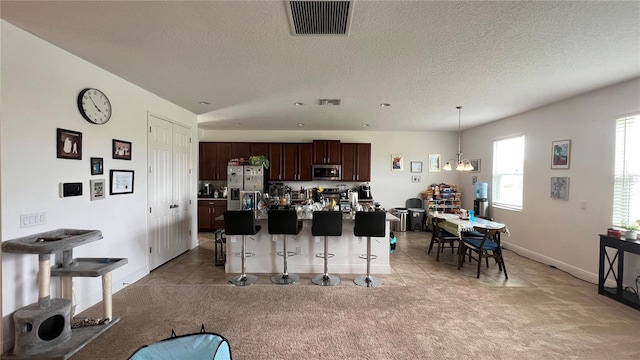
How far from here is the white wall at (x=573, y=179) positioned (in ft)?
11.4

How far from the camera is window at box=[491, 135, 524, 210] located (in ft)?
16.7

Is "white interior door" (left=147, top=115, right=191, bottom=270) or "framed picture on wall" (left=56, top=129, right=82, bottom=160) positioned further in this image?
"white interior door" (left=147, top=115, right=191, bottom=270)

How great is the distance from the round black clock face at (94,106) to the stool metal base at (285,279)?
2.94m

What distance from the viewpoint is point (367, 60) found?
2.73m

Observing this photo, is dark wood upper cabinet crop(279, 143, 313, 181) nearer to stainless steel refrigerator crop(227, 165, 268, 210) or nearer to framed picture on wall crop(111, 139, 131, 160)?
stainless steel refrigerator crop(227, 165, 268, 210)

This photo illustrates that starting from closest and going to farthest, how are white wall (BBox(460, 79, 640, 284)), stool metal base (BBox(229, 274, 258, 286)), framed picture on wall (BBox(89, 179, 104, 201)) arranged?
framed picture on wall (BBox(89, 179, 104, 201)) → white wall (BBox(460, 79, 640, 284)) → stool metal base (BBox(229, 274, 258, 286))

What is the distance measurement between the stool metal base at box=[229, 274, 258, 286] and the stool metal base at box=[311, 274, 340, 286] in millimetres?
851

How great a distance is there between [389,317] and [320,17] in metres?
2.95

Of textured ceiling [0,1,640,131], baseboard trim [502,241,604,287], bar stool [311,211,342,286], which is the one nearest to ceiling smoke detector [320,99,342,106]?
textured ceiling [0,1,640,131]

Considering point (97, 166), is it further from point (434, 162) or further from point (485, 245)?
point (434, 162)

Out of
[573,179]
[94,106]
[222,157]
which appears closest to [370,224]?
[573,179]

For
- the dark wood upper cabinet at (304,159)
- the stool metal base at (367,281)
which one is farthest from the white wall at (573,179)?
the dark wood upper cabinet at (304,159)

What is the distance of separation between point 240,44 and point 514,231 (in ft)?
19.1

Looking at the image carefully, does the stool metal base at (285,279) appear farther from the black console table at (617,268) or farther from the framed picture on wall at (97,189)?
the black console table at (617,268)
